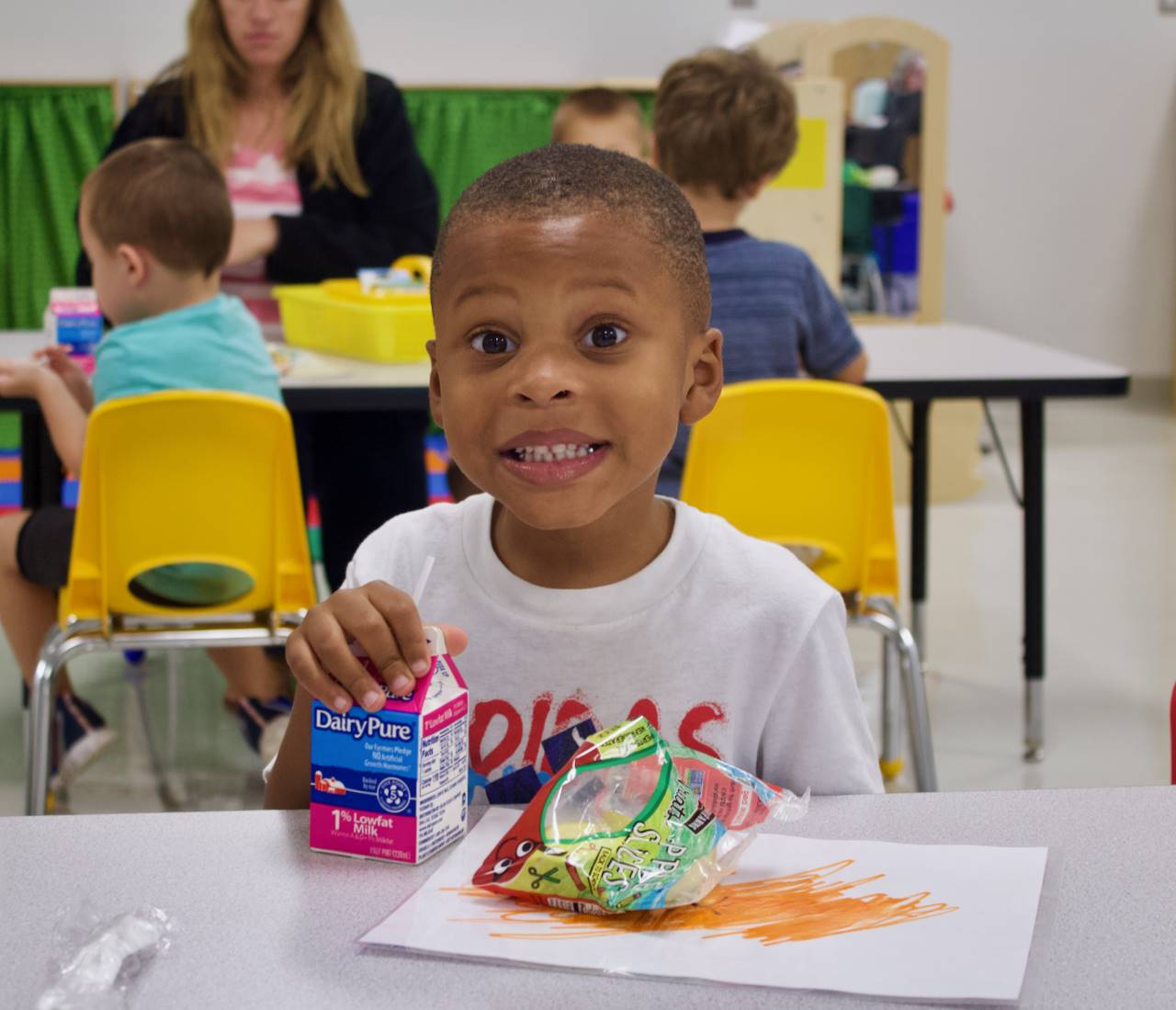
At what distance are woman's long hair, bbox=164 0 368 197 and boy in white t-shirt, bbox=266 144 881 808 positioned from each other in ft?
6.02

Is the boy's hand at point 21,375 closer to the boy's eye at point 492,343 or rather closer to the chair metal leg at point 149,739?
the chair metal leg at point 149,739

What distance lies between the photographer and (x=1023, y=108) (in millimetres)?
6020

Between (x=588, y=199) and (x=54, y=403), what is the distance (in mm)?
1508

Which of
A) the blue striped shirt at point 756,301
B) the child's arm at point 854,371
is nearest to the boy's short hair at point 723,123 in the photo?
the blue striped shirt at point 756,301

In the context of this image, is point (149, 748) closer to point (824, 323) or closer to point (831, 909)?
point (824, 323)

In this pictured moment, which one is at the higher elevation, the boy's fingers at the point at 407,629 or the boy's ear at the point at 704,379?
the boy's ear at the point at 704,379

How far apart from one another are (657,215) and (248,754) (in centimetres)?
190

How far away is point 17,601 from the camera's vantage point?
242 centimetres

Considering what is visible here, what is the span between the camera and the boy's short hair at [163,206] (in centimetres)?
226

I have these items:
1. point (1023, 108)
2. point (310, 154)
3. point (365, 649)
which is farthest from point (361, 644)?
point (1023, 108)

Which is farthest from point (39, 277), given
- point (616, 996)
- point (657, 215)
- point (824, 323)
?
point (616, 996)

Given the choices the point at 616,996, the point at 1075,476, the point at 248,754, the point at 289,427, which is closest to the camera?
the point at 616,996

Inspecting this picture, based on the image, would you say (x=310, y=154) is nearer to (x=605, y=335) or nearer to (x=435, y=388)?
(x=435, y=388)

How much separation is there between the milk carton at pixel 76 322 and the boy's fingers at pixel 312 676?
186 centimetres
